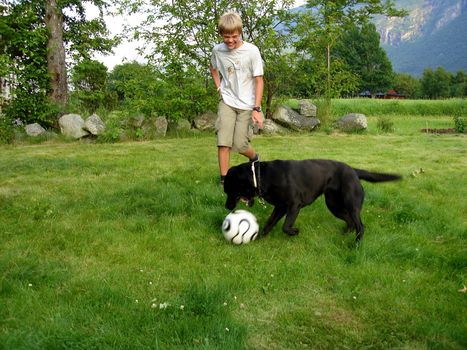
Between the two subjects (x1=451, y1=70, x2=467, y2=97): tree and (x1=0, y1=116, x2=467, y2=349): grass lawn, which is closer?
(x1=0, y1=116, x2=467, y2=349): grass lawn

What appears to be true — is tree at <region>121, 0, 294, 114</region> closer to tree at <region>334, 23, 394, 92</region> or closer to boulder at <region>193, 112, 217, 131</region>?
boulder at <region>193, 112, 217, 131</region>

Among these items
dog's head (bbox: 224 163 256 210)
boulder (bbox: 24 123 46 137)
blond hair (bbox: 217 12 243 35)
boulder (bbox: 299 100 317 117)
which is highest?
blond hair (bbox: 217 12 243 35)

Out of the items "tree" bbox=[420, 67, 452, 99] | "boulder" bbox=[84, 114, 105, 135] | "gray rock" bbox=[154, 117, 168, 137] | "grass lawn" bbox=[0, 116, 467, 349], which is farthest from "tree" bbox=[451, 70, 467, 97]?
"grass lawn" bbox=[0, 116, 467, 349]

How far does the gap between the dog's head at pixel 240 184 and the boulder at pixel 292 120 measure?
8954mm

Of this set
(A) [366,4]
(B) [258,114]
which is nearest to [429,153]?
(B) [258,114]

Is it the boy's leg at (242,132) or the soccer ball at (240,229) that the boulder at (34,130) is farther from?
the soccer ball at (240,229)

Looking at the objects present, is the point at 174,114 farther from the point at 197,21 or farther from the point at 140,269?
A: the point at 140,269

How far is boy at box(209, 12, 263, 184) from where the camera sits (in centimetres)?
477

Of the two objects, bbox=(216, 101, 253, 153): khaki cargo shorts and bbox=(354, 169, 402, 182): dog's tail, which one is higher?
bbox=(216, 101, 253, 153): khaki cargo shorts

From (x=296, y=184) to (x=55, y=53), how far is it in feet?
34.4

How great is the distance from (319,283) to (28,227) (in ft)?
9.13

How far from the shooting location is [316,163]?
3789mm

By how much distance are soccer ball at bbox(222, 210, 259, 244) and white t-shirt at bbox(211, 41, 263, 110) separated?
180 cm

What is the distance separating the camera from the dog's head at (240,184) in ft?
12.1
